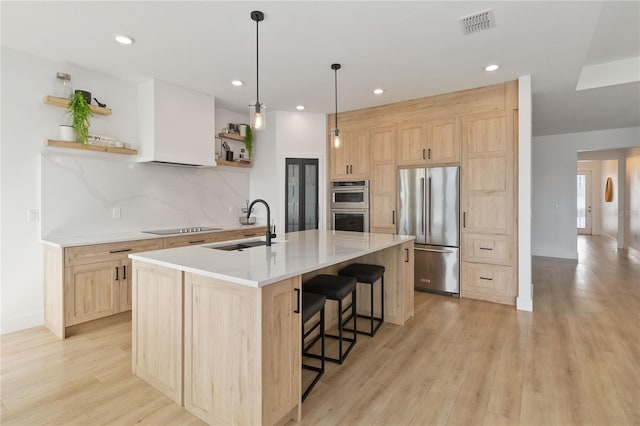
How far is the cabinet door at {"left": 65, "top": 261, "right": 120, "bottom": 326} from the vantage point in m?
2.91

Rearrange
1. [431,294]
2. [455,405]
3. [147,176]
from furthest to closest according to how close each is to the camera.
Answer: [431,294]
[147,176]
[455,405]

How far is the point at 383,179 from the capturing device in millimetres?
4750

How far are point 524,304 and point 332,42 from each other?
348 centimetres

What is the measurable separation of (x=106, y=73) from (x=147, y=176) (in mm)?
1191

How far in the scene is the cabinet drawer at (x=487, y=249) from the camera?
12.7ft

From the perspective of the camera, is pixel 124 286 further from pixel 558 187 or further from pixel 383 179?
pixel 558 187

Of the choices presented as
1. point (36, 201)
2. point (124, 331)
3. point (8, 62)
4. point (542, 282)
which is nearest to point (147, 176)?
point (36, 201)

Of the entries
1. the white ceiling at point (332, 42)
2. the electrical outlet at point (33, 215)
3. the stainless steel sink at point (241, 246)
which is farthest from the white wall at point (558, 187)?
the electrical outlet at point (33, 215)

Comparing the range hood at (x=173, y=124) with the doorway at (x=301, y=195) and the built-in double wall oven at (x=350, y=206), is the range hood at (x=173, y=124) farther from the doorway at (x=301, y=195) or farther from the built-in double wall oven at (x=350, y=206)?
the built-in double wall oven at (x=350, y=206)

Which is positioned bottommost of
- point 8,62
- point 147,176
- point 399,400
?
point 399,400

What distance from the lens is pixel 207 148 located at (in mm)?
4285

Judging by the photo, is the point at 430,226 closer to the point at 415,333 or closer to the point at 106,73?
the point at 415,333

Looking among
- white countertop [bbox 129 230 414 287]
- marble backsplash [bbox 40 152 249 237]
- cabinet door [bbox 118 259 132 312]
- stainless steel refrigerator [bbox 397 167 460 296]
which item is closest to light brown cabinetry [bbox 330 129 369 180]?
stainless steel refrigerator [bbox 397 167 460 296]

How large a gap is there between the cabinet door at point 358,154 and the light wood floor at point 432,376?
226 cm
